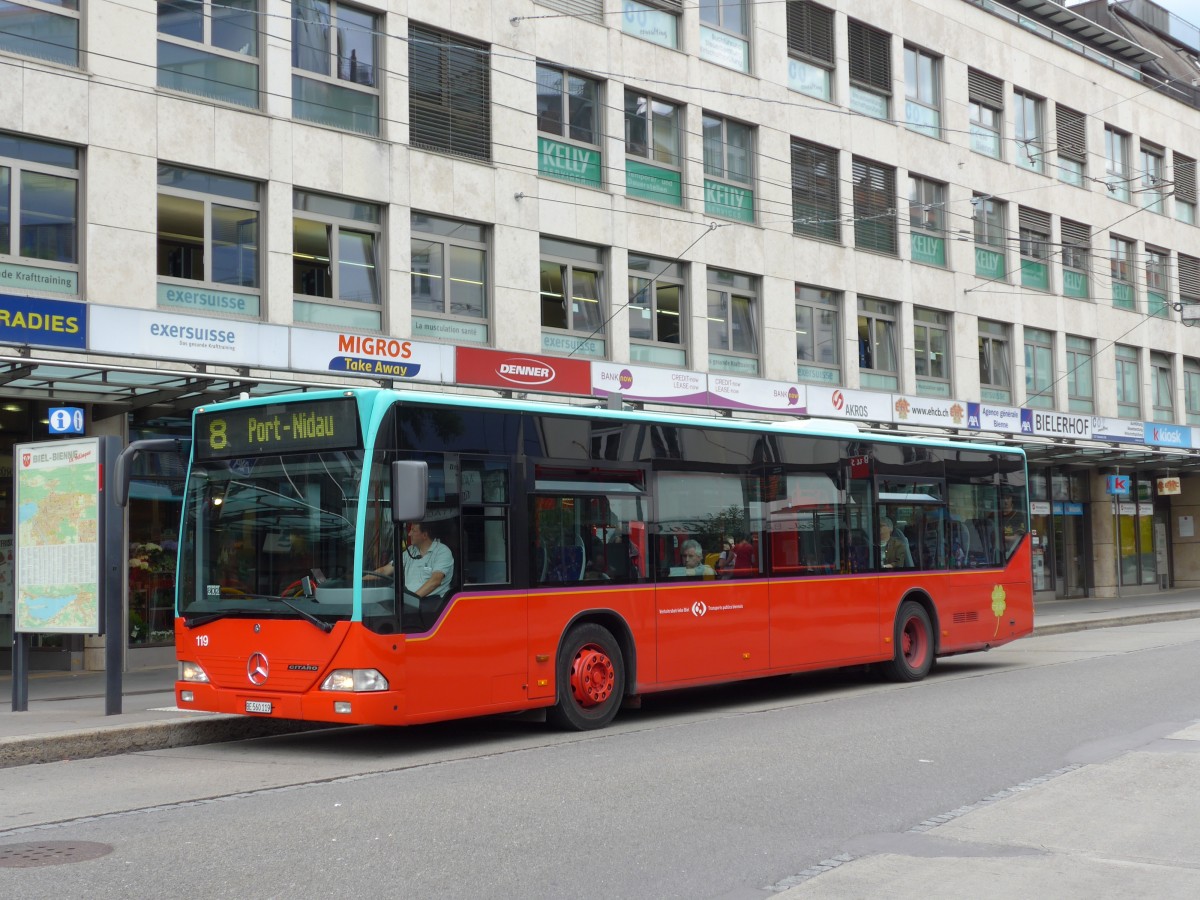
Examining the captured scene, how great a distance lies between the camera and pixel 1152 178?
40.3 meters

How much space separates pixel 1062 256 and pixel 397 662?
29.8 m

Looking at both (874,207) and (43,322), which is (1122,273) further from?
(43,322)

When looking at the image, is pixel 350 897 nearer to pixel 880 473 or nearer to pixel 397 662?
pixel 397 662

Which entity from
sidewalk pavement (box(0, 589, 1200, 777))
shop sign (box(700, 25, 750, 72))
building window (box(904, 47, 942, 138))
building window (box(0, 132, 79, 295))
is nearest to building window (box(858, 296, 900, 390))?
building window (box(904, 47, 942, 138))

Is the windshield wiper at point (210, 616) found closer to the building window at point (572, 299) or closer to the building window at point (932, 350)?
the building window at point (572, 299)

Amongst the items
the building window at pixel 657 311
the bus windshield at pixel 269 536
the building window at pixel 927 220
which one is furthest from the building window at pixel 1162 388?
the bus windshield at pixel 269 536

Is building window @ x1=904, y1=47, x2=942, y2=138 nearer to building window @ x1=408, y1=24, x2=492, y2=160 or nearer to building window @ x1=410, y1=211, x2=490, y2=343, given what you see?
building window @ x1=408, y1=24, x2=492, y2=160

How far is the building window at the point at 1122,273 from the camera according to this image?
38219 mm

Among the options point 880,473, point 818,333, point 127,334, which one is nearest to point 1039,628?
point 818,333

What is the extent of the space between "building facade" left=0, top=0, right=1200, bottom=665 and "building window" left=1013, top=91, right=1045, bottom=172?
12cm

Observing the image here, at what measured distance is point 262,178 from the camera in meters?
19.3

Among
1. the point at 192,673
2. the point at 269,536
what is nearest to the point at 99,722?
the point at 192,673

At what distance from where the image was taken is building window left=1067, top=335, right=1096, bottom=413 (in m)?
36.2

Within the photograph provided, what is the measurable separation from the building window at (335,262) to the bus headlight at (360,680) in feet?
33.6
